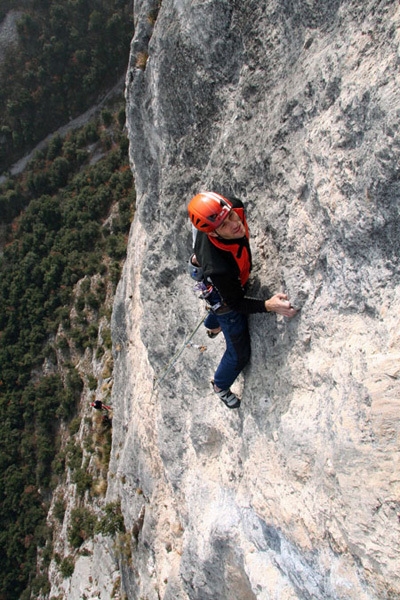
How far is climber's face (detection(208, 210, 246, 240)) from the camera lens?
17.3 ft

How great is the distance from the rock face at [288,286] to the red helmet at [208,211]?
1.03 meters

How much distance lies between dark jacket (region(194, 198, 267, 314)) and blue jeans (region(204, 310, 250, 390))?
50cm

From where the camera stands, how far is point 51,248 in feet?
105

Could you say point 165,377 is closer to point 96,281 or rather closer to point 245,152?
point 245,152

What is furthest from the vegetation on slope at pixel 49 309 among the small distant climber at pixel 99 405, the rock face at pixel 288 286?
the rock face at pixel 288 286

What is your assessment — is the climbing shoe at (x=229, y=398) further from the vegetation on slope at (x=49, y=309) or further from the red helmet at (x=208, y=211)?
the vegetation on slope at (x=49, y=309)

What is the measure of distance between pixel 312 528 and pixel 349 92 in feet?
16.0

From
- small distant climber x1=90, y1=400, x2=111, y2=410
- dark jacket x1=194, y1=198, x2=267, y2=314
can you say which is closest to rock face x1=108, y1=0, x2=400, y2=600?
dark jacket x1=194, y1=198, x2=267, y2=314

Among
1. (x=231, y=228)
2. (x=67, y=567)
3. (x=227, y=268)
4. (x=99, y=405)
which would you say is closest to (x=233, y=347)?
(x=227, y=268)

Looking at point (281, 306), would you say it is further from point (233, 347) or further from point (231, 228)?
point (233, 347)

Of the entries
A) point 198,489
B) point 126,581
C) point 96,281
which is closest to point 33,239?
point 96,281

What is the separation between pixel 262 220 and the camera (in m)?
6.21

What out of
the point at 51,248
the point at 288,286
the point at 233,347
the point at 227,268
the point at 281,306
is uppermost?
the point at 51,248

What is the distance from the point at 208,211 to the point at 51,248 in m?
29.5
